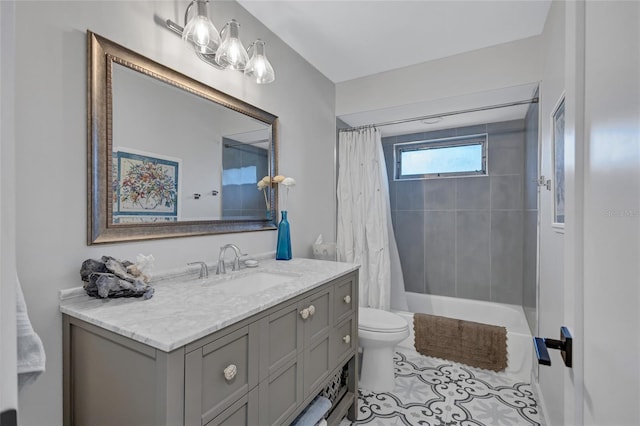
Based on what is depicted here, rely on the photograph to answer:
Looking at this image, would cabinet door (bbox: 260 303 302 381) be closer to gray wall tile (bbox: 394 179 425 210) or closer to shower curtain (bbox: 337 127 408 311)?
shower curtain (bbox: 337 127 408 311)

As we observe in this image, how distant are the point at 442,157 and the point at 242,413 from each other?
3.16 m

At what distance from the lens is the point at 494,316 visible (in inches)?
118

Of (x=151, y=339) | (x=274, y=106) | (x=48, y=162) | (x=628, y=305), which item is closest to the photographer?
(x=628, y=305)

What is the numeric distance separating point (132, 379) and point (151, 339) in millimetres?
179

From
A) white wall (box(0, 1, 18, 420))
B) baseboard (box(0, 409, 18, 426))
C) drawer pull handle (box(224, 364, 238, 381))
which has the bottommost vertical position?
drawer pull handle (box(224, 364, 238, 381))

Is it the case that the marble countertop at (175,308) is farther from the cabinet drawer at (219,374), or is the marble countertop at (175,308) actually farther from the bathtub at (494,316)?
the bathtub at (494,316)

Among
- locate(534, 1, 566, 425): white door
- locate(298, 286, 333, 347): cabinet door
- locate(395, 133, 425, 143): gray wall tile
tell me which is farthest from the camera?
locate(395, 133, 425, 143): gray wall tile

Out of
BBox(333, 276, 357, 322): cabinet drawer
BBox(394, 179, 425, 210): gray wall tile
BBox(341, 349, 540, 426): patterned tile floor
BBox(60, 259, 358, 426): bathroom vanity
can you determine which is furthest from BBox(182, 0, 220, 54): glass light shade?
BBox(394, 179, 425, 210): gray wall tile

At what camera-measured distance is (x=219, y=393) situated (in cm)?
93

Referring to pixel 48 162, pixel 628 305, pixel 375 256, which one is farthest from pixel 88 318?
pixel 375 256

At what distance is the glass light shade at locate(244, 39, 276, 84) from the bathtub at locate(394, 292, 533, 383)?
225cm

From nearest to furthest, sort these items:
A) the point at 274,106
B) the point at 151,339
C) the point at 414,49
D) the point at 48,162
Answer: the point at 151,339, the point at 48,162, the point at 274,106, the point at 414,49

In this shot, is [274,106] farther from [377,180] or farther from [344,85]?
[377,180]

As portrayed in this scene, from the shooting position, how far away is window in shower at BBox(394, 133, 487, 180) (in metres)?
3.21
